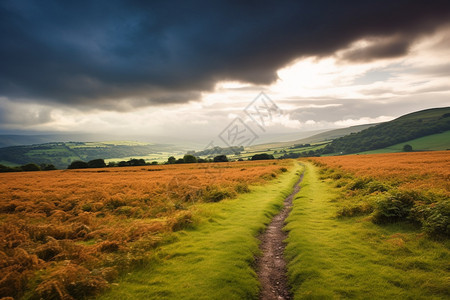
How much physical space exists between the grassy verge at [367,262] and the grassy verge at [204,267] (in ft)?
7.26

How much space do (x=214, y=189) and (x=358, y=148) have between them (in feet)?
642

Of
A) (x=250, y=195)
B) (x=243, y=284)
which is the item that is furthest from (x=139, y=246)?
(x=250, y=195)

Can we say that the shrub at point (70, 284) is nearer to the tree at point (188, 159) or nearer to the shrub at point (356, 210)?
the shrub at point (356, 210)

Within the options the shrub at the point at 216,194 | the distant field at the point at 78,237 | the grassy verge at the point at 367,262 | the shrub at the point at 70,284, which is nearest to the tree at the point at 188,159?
the distant field at the point at 78,237

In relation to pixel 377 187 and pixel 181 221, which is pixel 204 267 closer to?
pixel 181 221

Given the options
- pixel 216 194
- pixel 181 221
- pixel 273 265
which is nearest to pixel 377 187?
pixel 273 265

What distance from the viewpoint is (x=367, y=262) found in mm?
8953

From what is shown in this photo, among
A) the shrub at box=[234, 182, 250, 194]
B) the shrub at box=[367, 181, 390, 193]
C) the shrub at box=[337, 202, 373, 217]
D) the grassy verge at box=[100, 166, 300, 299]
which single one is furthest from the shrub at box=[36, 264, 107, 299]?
the shrub at box=[367, 181, 390, 193]

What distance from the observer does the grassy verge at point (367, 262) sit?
7102mm

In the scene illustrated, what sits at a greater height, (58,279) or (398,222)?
(58,279)

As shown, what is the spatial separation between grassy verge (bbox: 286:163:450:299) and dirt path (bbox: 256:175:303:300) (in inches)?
17.3

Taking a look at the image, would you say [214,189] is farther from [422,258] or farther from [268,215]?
[422,258]

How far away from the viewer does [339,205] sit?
1858 cm

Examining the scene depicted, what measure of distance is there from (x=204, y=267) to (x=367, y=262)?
7.16m
